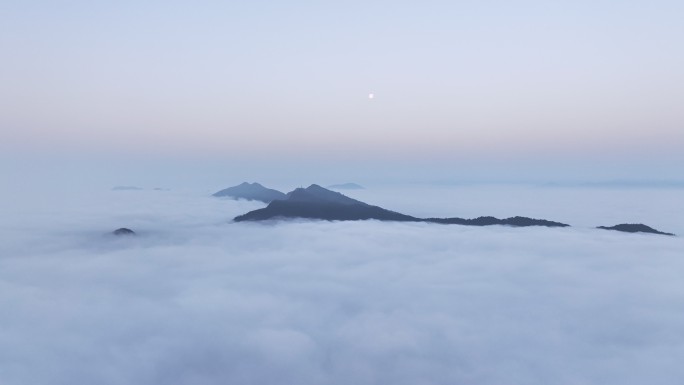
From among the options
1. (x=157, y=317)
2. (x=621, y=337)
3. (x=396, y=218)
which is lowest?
(x=157, y=317)

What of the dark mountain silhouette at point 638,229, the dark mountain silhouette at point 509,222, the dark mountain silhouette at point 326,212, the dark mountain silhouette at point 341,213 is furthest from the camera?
the dark mountain silhouette at point 326,212

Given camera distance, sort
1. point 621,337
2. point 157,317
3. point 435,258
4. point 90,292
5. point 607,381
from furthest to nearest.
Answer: point 435,258
point 90,292
point 157,317
point 621,337
point 607,381

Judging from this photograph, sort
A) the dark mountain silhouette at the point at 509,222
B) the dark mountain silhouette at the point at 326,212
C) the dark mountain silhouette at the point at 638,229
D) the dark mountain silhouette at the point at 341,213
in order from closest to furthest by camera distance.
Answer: the dark mountain silhouette at the point at 638,229, the dark mountain silhouette at the point at 509,222, the dark mountain silhouette at the point at 341,213, the dark mountain silhouette at the point at 326,212

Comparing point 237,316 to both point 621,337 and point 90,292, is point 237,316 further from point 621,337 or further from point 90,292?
point 621,337

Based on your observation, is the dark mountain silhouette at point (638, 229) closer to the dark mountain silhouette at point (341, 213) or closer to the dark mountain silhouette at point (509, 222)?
the dark mountain silhouette at point (509, 222)

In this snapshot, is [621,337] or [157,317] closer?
[621,337]

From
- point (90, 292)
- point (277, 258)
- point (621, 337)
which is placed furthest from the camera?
point (277, 258)

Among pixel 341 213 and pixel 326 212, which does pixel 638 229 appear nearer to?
pixel 341 213

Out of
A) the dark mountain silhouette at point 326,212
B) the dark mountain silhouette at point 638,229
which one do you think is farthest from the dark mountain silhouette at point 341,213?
the dark mountain silhouette at point 638,229

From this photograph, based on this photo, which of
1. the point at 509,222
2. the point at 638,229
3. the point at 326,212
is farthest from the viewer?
the point at 326,212

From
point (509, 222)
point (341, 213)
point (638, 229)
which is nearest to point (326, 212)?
point (341, 213)

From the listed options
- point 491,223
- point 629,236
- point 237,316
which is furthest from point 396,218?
point 237,316
